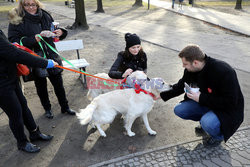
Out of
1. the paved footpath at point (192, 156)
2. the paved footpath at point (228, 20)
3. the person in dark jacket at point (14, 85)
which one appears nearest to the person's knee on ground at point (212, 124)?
the paved footpath at point (192, 156)

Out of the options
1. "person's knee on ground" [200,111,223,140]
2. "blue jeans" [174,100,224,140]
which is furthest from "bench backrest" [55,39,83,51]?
"person's knee on ground" [200,111,223,140]

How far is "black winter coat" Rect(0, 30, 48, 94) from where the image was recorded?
8.17ft

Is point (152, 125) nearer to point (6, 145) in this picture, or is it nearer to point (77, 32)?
point (6, 145)

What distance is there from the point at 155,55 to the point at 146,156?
5.46 meters

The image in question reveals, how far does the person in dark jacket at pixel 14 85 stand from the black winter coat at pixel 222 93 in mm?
2384

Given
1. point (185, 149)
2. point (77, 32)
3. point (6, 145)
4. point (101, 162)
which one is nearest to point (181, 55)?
point (185, 149)

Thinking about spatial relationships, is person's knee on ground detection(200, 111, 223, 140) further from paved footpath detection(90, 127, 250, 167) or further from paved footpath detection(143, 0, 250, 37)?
paved footpath detection(143, 0, 250, 37)

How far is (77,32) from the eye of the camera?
38.5ft

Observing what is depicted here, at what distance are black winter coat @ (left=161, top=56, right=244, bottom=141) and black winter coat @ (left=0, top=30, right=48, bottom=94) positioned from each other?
246 cm

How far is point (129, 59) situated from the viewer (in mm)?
3961

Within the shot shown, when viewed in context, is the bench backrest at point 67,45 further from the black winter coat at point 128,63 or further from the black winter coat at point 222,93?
the black winter coat at point 222,93

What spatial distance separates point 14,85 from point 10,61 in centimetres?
38

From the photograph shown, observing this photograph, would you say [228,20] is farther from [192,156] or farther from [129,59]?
[192,156]

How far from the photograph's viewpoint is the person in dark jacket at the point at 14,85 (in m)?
2.54
